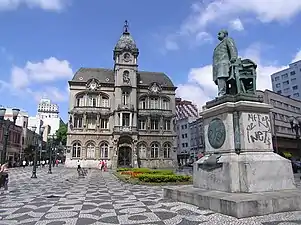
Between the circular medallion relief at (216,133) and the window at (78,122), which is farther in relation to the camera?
the window at (78,122)

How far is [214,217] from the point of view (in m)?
5.99

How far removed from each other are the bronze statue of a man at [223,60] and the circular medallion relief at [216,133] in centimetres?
103

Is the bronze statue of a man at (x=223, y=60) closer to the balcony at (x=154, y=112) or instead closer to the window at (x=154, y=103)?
the balcony at (x=154, y=112)

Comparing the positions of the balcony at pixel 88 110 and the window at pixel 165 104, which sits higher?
the window at pixel 165 104

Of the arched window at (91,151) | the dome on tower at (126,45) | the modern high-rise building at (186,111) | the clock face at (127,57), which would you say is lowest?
the arched window at (91,151)

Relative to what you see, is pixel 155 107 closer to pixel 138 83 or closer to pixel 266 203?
pixel 138 83

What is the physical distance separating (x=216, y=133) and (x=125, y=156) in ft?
134

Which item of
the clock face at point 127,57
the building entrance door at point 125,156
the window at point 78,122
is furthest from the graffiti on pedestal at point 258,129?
the clock face at point 127,57

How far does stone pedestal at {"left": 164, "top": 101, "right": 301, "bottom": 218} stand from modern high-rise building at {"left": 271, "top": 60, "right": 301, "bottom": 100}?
84.8 meters

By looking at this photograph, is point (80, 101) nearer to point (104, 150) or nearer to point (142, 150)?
point (104, 150)

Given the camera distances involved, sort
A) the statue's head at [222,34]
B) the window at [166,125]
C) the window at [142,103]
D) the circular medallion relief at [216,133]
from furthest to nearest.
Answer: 1. the window at [166,125]
2. the window at [142,103]
3. the statue's head at [222,34]
4. the circular medallion relief at [216,133]

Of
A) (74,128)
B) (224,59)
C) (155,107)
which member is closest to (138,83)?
(155,107)

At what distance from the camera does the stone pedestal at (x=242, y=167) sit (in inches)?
249

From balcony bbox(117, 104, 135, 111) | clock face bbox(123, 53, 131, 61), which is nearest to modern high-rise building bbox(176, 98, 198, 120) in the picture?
balcony bbox(117, 104, 135, 111)
